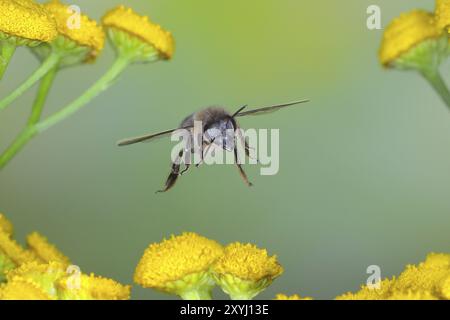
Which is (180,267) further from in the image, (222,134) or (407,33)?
(407,33)

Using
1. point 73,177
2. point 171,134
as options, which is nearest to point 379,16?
point 73,177

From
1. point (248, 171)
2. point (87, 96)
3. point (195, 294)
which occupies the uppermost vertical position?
point (87, 96)

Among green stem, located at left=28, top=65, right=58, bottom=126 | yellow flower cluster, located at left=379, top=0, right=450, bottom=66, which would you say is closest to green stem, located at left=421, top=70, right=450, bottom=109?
yellow flower cluster, located at left=379, top=0, right=450, bottom=66

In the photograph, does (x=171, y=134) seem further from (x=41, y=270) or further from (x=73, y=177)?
(x=73, y=177)

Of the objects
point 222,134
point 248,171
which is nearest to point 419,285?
point 222,134

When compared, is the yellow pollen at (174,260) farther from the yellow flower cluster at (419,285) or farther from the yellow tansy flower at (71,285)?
the yellow flower cluster at (419,285)

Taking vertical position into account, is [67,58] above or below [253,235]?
above

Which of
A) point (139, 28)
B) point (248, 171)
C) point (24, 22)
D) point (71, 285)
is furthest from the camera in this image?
point (248, 171)

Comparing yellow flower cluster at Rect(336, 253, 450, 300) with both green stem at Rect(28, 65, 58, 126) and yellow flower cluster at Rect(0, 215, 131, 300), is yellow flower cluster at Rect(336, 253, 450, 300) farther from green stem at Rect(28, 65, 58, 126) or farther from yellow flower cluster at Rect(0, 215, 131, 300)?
green stem at Rect(28, 65, 58, 126)
